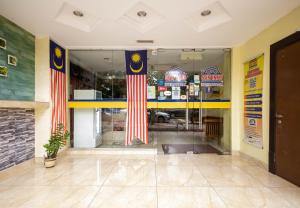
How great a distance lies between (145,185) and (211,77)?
145 inches

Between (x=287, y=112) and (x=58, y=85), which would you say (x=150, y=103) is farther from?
(x=287, y=112)

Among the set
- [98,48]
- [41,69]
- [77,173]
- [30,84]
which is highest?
[98,48]

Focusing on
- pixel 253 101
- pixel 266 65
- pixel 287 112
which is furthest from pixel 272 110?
pixel 266 65

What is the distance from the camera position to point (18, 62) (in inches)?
154

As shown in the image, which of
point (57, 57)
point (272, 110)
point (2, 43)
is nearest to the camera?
point (2, 43)

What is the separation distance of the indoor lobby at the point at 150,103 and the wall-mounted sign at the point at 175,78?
0.10 ft

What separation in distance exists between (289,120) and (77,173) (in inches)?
169

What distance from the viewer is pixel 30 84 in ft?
14.3

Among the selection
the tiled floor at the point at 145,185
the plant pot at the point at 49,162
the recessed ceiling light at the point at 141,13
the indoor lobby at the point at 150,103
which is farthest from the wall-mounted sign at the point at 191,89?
the plant pot at the point at 49,162

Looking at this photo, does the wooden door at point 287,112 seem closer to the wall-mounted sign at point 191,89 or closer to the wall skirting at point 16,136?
the wall-mounted sign at point 191,89

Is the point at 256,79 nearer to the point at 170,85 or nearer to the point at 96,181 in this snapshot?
the point at 170,85

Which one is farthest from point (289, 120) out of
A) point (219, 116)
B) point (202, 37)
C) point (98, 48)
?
point (98, 48)

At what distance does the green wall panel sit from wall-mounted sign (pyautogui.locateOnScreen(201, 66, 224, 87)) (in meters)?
4.63

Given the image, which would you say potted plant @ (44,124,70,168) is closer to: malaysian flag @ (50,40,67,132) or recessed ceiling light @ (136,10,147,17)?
malaysian flag @ (50,40,67,132)
